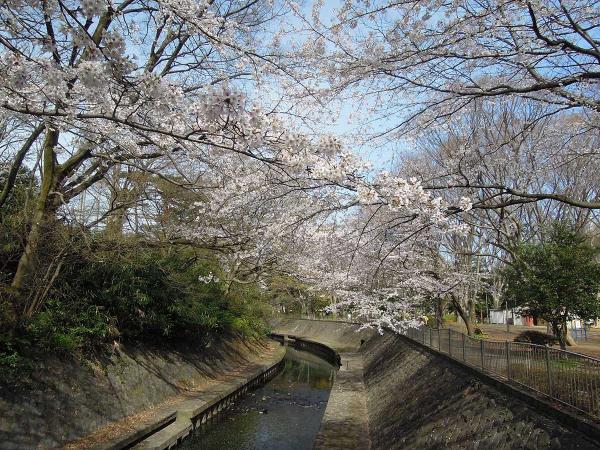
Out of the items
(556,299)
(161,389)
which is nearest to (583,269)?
(556,299)

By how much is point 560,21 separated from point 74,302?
1079 centimetres

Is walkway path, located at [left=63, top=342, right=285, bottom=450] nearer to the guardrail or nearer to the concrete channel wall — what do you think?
the concrete channel wall

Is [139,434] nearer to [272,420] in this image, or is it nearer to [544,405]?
[272,420]

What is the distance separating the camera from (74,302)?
1058cm

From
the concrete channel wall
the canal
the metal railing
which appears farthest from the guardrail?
the metal railing

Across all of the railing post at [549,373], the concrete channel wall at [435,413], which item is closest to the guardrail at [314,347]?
the concrete channel wall at [435,413]

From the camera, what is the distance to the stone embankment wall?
7.82m

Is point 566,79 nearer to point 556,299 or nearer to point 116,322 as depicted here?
point 556,299

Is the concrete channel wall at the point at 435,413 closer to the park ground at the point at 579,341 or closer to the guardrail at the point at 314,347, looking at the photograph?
the park ground at the point at 579,341

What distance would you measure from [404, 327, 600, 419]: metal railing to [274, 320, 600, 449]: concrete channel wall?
29 centimetres

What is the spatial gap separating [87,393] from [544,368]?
29.3ft

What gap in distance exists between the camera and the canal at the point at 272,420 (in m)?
12.1

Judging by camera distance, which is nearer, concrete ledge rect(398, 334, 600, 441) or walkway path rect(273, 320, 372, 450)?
concrete ledge rect(398, 334, 600, 441)

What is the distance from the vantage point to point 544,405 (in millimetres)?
5621
